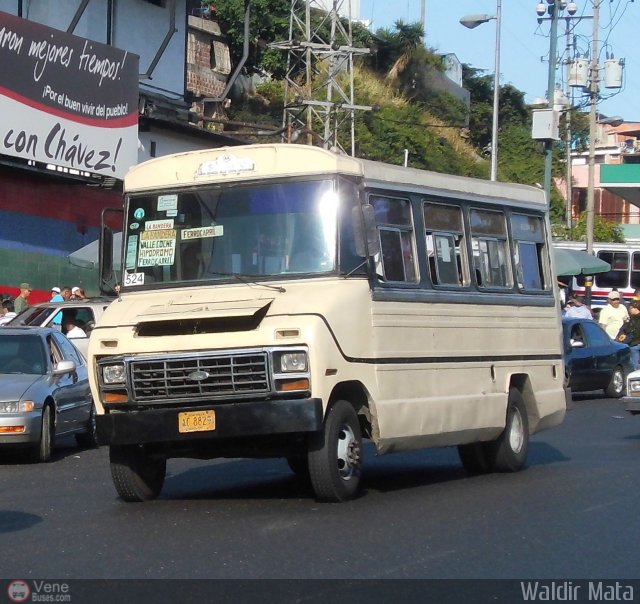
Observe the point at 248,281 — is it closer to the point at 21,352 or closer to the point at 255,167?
the point at 255,167

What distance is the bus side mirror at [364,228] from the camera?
1127 cm

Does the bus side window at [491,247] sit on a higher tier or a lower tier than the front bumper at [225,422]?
higher

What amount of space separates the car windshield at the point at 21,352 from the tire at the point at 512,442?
5792 millimetres

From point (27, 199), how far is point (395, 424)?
788 inches

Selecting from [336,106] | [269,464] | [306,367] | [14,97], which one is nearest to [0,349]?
[269,464]

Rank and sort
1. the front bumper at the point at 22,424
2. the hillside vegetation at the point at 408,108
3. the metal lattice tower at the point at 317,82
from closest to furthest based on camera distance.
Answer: the front bumper at the point at 22,424 < the metal lattice tower at the point at 317,82 < the hillside vegetation at the point at 408,108

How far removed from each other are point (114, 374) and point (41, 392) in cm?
499

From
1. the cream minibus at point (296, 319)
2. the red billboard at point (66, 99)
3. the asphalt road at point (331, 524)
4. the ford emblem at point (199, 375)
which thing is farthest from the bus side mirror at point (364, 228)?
the red billboard at point (66, 99)

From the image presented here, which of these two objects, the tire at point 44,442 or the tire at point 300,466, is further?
the tire at point 44,442

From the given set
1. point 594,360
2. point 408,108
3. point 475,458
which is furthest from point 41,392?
point 408,108

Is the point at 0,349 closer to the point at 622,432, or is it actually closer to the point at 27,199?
the point at 622,432

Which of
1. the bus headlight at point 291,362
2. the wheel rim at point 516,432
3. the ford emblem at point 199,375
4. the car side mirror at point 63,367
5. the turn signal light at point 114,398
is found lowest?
the wheel rim at point 516,432

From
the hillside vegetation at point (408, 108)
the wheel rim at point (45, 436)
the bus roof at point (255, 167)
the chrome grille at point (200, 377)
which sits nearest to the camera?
the chrome grille at point (200, 377)
